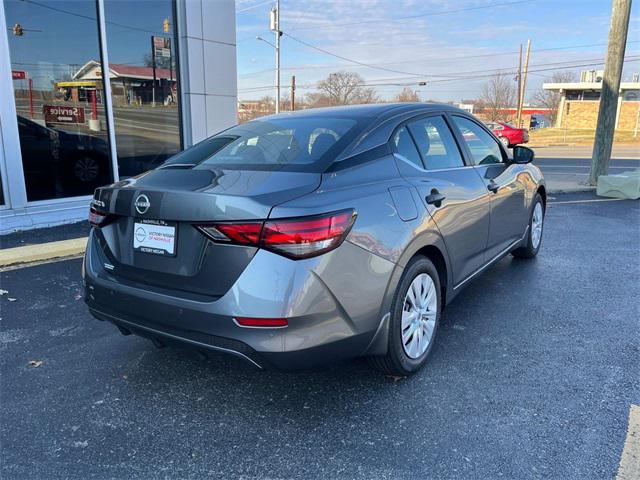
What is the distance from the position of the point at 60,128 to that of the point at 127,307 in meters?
5.72

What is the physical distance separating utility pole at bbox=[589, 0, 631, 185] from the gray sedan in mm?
9237

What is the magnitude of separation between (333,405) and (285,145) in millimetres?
1547

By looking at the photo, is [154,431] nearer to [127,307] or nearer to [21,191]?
[127,307]

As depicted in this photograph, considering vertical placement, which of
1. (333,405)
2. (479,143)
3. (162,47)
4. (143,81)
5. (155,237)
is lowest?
(333,405)

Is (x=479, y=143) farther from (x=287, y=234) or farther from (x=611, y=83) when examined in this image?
(x=611, y=83)

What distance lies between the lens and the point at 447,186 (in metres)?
3.38

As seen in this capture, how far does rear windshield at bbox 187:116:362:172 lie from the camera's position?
2795 millimetres

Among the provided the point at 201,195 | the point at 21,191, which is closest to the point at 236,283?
the point at 201,195

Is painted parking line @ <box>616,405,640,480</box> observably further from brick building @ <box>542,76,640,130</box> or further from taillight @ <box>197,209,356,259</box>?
brick building @ <box>542,76,640,130</box>

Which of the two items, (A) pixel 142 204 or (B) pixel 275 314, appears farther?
(A) pixel 142 204

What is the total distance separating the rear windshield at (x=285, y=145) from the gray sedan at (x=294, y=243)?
1cm

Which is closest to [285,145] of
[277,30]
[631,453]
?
[631,453]

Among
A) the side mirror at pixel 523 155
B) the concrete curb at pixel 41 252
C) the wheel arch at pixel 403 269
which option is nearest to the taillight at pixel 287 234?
the wheel arch at pixel 403 269

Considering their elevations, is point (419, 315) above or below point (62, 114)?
below
